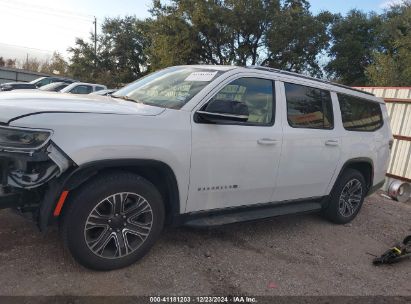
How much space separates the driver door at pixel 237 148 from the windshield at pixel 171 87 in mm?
212

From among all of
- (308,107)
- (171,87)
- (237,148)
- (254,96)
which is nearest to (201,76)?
(171,87)

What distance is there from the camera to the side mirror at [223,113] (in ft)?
12.3

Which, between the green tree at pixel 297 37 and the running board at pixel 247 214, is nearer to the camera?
the running board at pixel 247 214

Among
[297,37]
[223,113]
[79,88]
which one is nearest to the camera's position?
[223,113]

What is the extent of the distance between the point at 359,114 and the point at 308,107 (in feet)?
4.03

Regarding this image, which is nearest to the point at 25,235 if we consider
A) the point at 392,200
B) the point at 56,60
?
the point at 392,200

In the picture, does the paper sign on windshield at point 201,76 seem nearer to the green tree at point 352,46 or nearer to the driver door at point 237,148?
the driver door at point 237,148

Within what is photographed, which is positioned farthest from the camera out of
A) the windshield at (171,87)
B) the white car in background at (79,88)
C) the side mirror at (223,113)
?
the white car in background at (79,88)

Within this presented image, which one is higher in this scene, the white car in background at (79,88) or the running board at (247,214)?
the running board at (247,214)

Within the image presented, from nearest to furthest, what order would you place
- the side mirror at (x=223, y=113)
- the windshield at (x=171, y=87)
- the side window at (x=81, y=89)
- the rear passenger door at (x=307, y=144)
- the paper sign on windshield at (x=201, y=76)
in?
the side mirror at (x=223, y=113)
the windshield at (x=171, y=87)
the paper sign on windshield at (x=201, y=76)
the rear passenger door at (x=307, y=144)
the side window at (x=81, y=89)

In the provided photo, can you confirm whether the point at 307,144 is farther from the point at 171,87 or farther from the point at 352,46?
the point at 352,46

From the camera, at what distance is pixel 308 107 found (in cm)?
498

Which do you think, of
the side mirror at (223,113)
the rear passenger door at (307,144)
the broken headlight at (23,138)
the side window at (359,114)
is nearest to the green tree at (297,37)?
the side window at (359,114)

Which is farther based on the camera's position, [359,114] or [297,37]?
[297,37]
